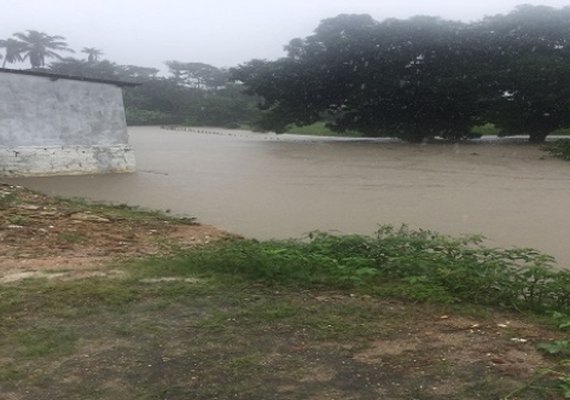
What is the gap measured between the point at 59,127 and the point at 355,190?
20.0 feet

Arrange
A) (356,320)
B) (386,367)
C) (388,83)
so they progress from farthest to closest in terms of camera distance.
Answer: (388,83), (356,320), (386,367)

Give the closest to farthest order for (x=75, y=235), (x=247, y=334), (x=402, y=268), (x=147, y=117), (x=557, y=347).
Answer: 1. (x=557, y=347)
2. (x=247, y=334)
3. (x=402, y=268)
4. (x=75, y=235)
5. (x=147, y=117)

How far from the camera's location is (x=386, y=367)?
291 centimetres

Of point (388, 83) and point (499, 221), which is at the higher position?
point (388, 83)

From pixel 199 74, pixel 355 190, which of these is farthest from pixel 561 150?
pixel 199 74

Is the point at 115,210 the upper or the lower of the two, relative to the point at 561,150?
lower

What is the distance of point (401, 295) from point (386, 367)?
132 centimetres

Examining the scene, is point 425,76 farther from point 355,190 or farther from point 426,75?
point 355,190

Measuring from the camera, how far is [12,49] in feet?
169

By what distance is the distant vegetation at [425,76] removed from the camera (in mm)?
21078


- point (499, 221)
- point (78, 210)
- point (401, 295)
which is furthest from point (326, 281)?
point (78, 210)

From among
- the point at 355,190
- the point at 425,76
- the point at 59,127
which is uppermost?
the point at 425,76

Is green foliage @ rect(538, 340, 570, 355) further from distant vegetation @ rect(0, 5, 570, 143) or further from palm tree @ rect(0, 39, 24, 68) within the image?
palm tree @ rect(0, 39, 24, 68)

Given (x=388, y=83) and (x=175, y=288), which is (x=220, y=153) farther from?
(x=175, y=288)
